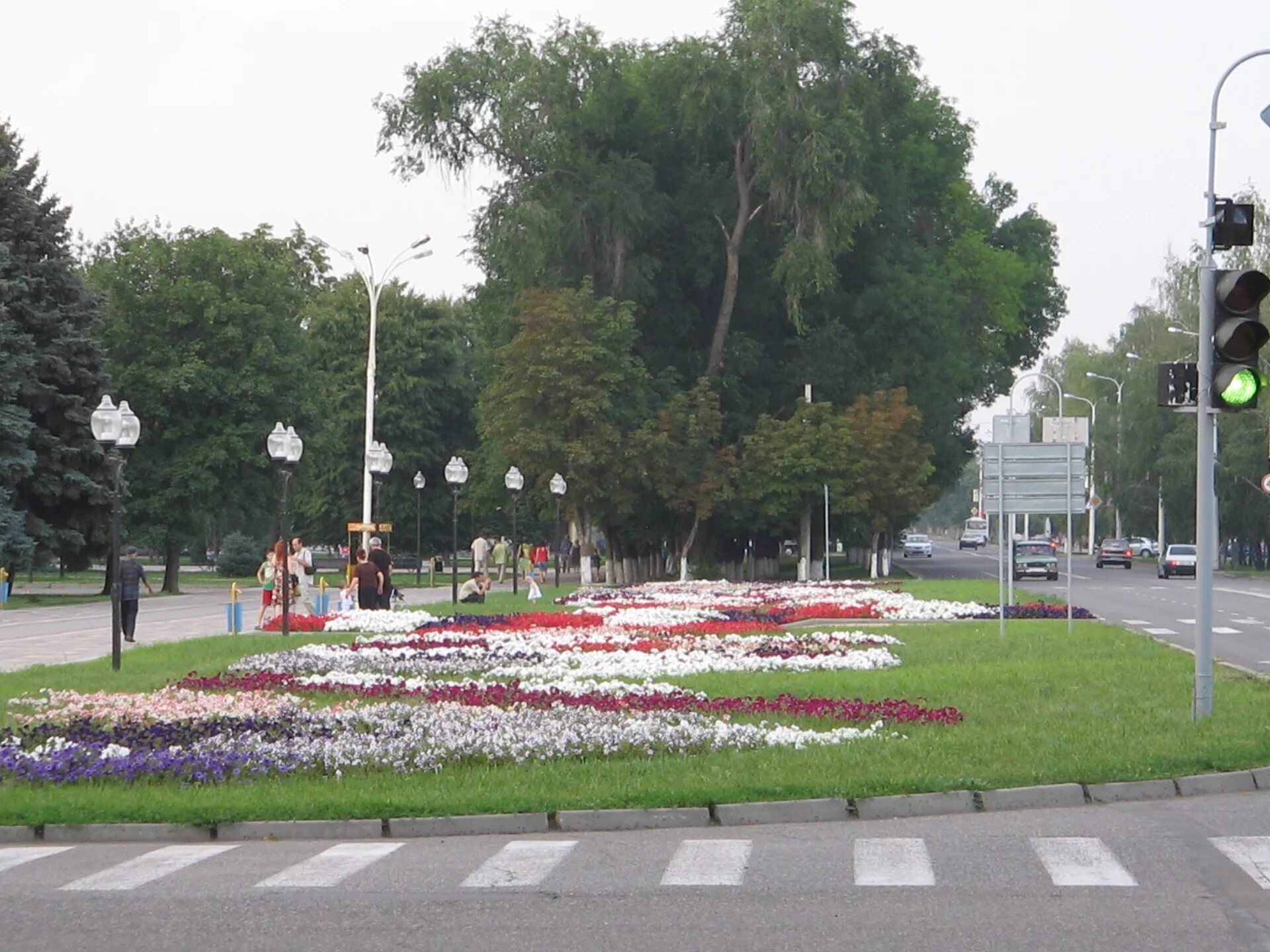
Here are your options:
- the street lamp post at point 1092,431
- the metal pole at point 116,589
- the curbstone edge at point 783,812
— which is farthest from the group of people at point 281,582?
the street lamp post at point 1092,431

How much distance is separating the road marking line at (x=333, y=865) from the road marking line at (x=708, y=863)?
1759 millimetres

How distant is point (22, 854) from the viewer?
1123 centimetres

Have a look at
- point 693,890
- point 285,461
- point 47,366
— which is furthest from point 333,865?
point 47,366

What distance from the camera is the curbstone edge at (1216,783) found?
13109 mm

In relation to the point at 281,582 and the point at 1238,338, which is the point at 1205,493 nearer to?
the point at 1238,338

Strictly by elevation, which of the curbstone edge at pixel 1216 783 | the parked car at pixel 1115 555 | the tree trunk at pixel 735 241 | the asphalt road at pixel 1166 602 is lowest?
the curbstone edge at pixel 1216 783

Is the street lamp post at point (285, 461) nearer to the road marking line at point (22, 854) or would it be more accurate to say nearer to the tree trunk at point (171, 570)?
the road marking line at point (22, 854)

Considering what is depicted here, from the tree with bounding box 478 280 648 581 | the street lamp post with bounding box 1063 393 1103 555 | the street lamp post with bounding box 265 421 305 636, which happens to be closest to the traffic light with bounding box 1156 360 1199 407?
the street lamp post with bounding box 265 421 305 636

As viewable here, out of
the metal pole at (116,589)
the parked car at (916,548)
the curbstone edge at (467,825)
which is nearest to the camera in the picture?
the curbstone edge at (467,825)

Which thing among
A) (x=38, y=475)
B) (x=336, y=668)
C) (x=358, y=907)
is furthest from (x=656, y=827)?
(x=38, y=475)

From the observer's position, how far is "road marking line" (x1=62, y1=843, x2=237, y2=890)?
390 inches

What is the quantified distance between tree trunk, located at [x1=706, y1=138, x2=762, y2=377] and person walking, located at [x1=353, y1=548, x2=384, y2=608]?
26850 mm

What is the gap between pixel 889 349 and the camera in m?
66.1

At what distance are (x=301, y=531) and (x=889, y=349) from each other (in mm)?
36832
